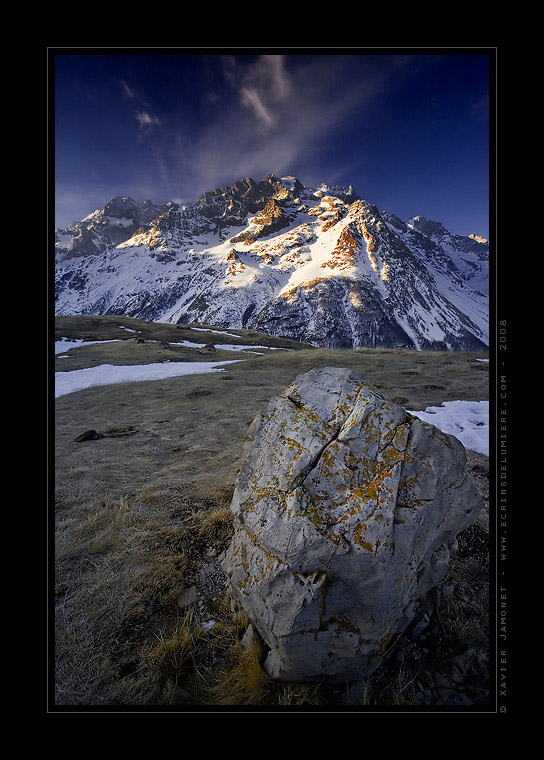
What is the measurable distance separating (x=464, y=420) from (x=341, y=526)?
29.1ft

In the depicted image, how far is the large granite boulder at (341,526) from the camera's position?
8.48ft

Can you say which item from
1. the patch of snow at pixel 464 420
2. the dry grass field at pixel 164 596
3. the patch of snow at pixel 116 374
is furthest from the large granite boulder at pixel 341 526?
the patch of snow at pixel 116 374

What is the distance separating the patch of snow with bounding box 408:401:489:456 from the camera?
7891 mm

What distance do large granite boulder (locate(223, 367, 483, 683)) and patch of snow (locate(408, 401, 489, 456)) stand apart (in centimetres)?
462

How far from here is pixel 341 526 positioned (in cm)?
273

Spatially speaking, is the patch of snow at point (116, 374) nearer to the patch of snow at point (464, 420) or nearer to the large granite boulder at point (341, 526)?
the patch of snow at point (464, 420)

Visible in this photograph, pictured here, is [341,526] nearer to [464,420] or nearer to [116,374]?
[464,420]

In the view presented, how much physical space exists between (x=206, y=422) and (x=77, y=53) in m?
9.40

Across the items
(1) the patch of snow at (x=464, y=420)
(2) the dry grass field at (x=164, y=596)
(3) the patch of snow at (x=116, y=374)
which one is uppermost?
(3) the patch of snow at (x=116, y=374)

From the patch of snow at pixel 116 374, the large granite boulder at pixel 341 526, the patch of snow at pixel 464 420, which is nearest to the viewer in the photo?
the large granite boulder at pixel 341 526

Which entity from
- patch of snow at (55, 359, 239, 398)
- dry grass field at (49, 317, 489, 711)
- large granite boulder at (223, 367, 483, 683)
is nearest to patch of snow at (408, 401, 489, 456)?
dry grass field at (49, 317, 489, 711)

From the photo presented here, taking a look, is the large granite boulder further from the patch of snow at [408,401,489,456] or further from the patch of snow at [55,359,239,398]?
the patch of snow at [55,359,239,398]

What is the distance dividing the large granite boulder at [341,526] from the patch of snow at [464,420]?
182 inches

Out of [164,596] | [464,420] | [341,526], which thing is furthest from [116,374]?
[341,526]
